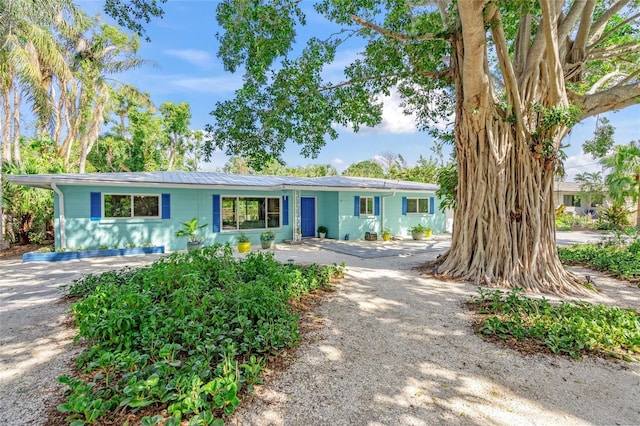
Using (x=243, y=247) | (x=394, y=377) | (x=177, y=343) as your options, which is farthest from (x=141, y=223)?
(x=394, y=377)

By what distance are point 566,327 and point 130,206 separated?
36.8 ft

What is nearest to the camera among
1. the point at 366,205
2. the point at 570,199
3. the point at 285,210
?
the point at 285,210

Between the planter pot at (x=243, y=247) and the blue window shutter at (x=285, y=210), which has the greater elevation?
the blue window shutter at (x=285, y=210)

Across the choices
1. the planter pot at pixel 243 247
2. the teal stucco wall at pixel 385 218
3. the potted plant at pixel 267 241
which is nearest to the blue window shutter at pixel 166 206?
the planter pot at pixel 243 247

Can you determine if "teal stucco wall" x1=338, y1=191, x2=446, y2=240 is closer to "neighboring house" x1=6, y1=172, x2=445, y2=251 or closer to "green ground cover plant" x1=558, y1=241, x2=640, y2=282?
"neighboring house" x1=6, y1=172, x2=445, y2=251

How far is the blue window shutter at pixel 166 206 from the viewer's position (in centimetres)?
1052

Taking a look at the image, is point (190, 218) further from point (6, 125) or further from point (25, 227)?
point (6, 125)

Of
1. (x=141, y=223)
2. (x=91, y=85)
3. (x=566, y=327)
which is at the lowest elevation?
(x=566, y=327)

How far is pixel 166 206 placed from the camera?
10.5 m

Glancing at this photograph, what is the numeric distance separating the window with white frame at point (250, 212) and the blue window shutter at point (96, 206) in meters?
3.69

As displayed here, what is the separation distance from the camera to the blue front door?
13531mm

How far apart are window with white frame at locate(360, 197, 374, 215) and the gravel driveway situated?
30.5 ft

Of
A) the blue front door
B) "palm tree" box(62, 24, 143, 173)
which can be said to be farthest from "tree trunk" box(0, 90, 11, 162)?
the blue front door

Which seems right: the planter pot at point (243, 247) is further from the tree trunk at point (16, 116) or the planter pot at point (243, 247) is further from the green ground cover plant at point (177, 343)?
the tree trunk at point (16, 116)
